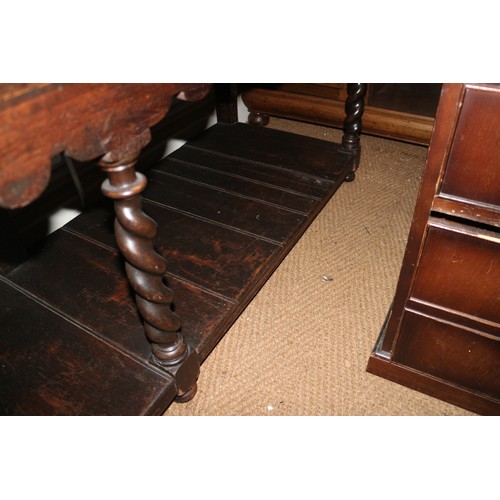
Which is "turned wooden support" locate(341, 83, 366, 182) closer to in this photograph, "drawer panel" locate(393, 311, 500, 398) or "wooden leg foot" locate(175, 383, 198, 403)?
"drawer panel" locate(393, 311, 500, 398)

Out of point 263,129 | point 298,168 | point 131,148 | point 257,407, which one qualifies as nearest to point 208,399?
point 257,407

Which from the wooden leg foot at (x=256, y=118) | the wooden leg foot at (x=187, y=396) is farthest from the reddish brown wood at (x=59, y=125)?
the wooden leg foot at (x=256, y=118)

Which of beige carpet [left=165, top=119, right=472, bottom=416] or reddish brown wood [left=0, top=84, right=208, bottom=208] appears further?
beige carpet [left=165, top=119, right=472, bottom=416]

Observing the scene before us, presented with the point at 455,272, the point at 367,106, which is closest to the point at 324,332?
the point at 455,272

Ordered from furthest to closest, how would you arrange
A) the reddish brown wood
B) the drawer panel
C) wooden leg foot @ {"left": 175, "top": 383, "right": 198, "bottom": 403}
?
wooden leg foot @ {"left": 175, "top": 383, "right": 198, "bottom": 403} < the drawer panel < the reddish brown wood

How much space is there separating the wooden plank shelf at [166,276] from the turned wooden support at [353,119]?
0.18 ft

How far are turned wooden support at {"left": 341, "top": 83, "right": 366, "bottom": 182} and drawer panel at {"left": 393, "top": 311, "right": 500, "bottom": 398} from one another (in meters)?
1.05

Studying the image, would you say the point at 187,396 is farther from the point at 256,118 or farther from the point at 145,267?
the point at 256,118

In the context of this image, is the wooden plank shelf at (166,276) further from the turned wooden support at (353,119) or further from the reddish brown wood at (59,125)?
the reddish brown wood at (59,125)

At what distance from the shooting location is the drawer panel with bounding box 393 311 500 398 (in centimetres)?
92

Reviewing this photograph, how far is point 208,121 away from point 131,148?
1.59 metres

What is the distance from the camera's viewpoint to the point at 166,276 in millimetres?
1208

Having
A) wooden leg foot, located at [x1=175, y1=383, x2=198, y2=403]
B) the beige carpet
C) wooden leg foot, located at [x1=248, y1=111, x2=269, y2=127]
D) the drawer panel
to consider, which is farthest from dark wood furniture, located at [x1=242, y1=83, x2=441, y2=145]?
wooden leg foot, located at [x1=175, y1=383, x2=198, y2=403]

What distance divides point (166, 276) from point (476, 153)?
0.87m
